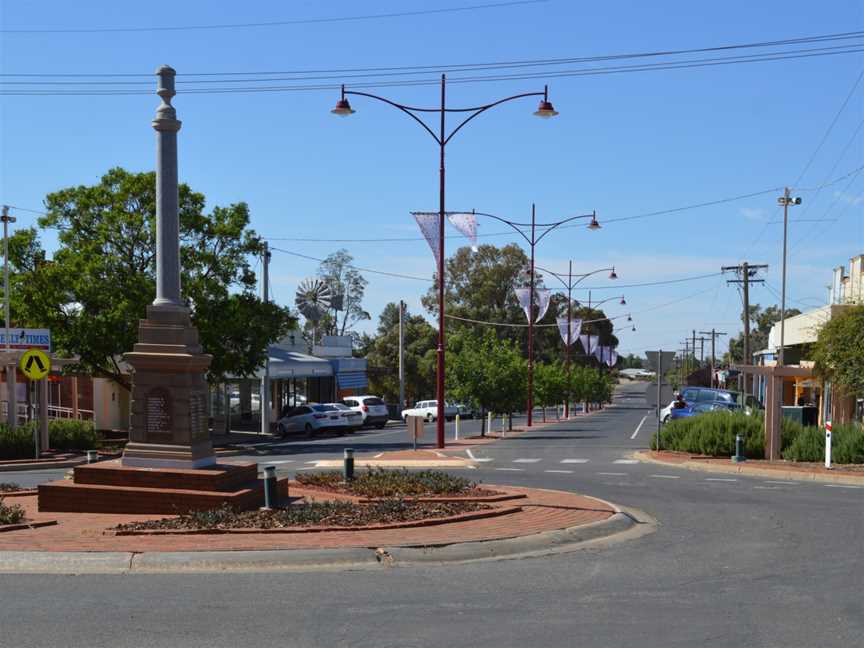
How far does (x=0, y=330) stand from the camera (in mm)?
32656

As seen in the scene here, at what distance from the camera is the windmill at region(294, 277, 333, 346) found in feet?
236

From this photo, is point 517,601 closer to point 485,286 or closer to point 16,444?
point 16,444

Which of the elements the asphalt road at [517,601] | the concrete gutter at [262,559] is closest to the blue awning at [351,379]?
the asphalt road at [517,601]

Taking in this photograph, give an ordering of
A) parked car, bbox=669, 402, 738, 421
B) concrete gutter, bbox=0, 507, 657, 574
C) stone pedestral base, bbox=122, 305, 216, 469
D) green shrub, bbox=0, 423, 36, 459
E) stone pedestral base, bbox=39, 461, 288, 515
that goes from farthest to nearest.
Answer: parked car, bbox=669, 402, 738, 421
green shrub, bbox=0, 423, 36, 459
stone pedestral base, bbox=122, 305, 216, 469
stone pedestral base, bbox=39, 461, 288, 515
concrete gutter, bbox=0, 507, 657, 574

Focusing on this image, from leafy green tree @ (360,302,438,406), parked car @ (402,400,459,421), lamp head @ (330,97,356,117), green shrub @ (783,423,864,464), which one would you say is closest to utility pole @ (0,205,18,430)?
lamp head @ (330,97,356,117)

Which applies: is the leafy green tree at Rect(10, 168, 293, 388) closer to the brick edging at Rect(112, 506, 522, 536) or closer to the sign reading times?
the sign reading times

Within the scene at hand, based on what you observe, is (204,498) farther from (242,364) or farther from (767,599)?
(242,364)

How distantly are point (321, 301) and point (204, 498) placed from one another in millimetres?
61509

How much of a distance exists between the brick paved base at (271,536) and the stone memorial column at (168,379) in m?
1.05

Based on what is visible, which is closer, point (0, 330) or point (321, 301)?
point (0, 330)

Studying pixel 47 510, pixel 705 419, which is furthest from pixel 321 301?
pixel 47 510

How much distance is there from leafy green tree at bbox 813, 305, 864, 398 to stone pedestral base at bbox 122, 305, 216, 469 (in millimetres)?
16265

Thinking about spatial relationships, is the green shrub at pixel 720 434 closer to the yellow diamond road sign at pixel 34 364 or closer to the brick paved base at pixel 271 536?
the brick paved base at pixel 271 536

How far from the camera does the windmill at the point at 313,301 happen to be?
236ft
